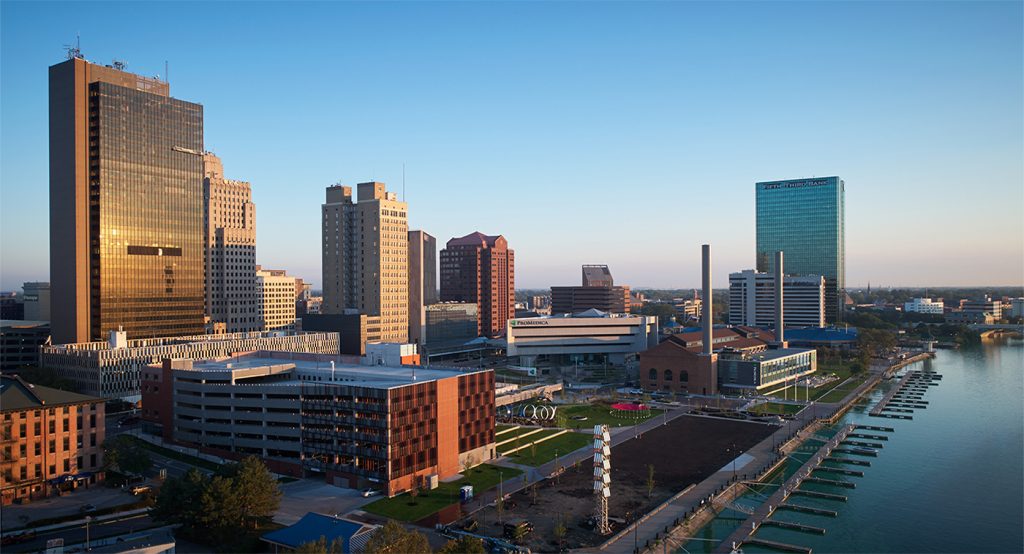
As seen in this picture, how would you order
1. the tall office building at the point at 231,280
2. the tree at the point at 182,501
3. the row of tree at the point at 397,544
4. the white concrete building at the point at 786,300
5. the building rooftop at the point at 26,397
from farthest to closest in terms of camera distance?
the white concrete building at the point at 786,300
the tall office building at the point at 231,280
the building rooftop at the point at 26,397
the tree at the point at 182,501
the row of tree at the point at 397,544

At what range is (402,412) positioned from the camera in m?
55.2

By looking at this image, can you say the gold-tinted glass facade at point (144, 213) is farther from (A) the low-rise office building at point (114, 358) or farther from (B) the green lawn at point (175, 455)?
(B) the green lawn at point (175, 455)

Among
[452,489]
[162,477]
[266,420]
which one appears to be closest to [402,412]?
[452,489]

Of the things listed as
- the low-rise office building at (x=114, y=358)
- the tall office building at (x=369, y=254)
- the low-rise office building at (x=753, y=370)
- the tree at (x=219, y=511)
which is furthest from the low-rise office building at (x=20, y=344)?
the low-rise office building at (x=753, y=370)

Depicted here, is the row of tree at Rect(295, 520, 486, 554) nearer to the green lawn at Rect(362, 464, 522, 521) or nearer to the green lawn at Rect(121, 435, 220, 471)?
the green lawn at Rect(362, 464, 522, 521)

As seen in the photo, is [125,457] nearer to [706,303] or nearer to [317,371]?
[317,371]

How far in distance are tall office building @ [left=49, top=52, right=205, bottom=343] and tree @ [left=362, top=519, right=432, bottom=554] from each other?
8544cm

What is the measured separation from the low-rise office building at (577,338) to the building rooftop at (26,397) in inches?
3419

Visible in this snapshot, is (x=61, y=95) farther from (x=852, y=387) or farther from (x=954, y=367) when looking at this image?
(x=954, y=367)

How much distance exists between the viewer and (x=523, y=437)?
7394 centimetres

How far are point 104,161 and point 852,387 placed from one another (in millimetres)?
113791

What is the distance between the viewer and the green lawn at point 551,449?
64688mm

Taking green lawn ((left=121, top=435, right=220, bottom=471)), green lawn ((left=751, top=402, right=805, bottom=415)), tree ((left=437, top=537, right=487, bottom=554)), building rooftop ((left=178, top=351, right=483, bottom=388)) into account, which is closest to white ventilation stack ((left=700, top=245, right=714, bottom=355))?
green lawn ((left=751, top=402, right=805, bottom=415))

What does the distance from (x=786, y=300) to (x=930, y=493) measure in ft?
447
